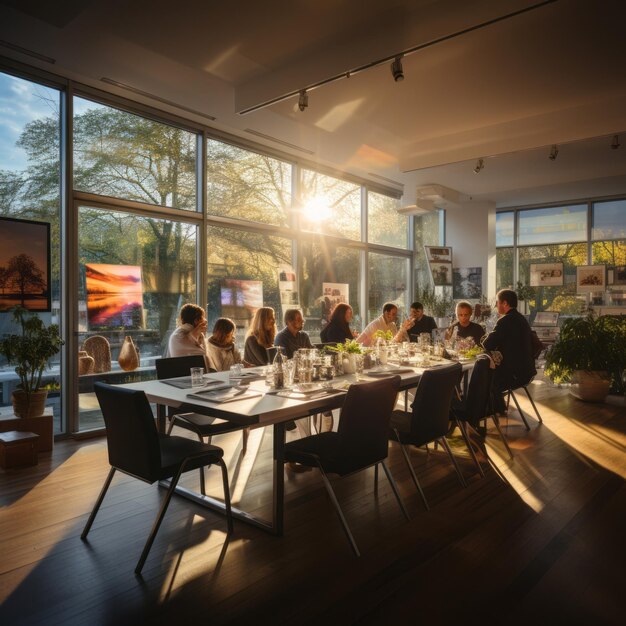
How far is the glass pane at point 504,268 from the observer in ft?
37.0

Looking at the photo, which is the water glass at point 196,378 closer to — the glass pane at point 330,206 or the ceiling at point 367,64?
the ceiling at point 367,64

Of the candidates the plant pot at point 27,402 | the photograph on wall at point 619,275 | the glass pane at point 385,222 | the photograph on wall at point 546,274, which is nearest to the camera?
the plant pot at point 27,402

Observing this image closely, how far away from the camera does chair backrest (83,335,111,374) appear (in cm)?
550

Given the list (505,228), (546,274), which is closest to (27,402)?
(546,274)

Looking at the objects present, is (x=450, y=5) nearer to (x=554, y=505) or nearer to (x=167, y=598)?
(x=554, y=505)

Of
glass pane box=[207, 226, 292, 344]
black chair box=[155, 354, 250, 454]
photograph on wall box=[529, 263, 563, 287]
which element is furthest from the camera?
photograph on wall box=[529, 263, 563, 287]

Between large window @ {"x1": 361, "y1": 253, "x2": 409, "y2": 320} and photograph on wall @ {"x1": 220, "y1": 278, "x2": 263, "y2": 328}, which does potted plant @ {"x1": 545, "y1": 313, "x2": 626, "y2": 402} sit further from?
photograph on wall @ {"x1": 220, "y1": 278, "x2": 263, "y2": 328}

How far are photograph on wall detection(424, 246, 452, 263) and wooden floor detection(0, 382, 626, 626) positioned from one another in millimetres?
6646

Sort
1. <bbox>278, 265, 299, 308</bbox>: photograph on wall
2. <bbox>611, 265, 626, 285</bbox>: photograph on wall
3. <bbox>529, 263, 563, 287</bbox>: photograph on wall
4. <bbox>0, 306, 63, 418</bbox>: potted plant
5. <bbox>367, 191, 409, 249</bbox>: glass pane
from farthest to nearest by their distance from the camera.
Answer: <bbox>529, 263, 563, 287</bbox>: photograph on wall → <bbox>611, 265, 626, 285</bbox>: photograph on wall → <bbox>367, 191, 409, 249</bbox>: glass pane → <bbox>278, 265, 299, 308</bbox>: photograph on wall → <bbox>0, 306, 63, 418</bbox>: potted plant

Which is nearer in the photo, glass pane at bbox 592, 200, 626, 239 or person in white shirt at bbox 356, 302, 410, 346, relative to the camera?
person in white shirt at bbox 356, 302, 410, 346

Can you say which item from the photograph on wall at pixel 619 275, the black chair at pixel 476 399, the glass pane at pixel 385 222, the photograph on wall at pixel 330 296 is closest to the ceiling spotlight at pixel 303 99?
the black chair at pixel 476 399

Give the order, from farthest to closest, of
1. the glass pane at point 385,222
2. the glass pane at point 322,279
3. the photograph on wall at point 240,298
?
the glass pane at point 385,222
the glass pane at point 322,279
the photograph on wall at point 240,298

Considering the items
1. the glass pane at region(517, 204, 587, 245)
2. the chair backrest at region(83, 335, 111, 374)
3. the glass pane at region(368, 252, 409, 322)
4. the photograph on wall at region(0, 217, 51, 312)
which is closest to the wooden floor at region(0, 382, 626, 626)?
the chair backrest at region(83, 335, 111, 374)

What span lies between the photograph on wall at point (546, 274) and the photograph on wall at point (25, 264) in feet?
30.8
